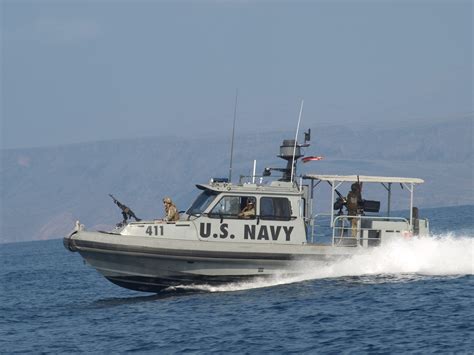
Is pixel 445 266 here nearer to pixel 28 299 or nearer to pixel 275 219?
pixel 275 219

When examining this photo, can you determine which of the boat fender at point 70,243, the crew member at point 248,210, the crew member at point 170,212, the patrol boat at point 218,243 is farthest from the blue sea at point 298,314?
the crew member at point 170,212

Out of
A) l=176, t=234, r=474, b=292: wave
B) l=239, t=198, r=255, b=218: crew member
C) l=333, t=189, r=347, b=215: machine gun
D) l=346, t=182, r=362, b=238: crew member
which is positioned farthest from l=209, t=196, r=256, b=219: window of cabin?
l=346, t=182, r=362, b=238: crew member

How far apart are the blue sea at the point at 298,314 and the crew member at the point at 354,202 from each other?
3.27 ft

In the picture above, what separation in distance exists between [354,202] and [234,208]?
3.43 meters

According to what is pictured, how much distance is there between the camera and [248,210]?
27.7 meters

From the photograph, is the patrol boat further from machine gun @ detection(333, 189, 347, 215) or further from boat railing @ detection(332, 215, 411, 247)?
machine gun @ detection(333, 189, 347, 215)

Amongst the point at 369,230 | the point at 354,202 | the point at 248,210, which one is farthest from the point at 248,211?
the point at 369,230

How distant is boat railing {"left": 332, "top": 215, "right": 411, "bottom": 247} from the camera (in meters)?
28.5

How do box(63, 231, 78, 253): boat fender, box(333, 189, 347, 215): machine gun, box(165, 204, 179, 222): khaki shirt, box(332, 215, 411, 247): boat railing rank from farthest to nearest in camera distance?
1. box(333, 189, 347, 215): machine gun
2. box(332, 215, 411, 247): boat railing
3. box(165, 204, 179, 222): khaki shirt
4. box(63, 231, 78, 253): boat fender

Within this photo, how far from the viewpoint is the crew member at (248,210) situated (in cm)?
2761

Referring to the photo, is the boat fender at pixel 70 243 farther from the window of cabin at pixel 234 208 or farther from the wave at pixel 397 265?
the window of cabin at pixel 234 208

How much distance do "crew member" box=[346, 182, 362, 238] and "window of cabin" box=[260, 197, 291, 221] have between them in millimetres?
1972

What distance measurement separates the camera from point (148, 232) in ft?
89.4

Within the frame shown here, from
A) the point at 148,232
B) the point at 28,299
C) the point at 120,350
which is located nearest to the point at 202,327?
the point at 120,350
